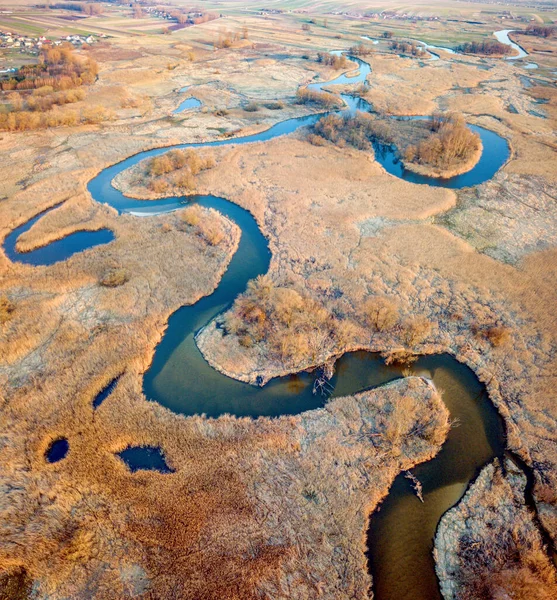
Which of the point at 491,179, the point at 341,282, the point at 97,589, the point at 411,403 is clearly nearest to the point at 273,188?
the point at 341,282

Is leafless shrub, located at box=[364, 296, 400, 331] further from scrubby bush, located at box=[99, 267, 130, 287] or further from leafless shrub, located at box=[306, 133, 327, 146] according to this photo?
leafless shrub, located at box=[306, 133, 327, 146]

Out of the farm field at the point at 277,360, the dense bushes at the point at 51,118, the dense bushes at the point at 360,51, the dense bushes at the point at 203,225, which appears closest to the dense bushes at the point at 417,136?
the farm field at the point at 277,360

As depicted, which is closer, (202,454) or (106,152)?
(202,454)

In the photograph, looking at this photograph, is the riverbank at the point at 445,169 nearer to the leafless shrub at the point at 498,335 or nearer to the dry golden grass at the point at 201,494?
the leafless shrub at the point at 498,335

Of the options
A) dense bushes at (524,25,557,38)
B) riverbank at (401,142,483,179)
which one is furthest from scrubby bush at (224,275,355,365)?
dense bushes at (524,25,557,38)

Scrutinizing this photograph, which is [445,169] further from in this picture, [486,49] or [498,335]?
[486,49]

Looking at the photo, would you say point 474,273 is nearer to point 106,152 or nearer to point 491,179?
point 491,179
